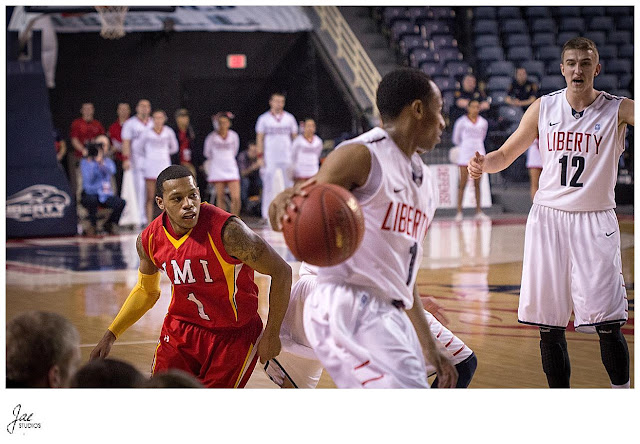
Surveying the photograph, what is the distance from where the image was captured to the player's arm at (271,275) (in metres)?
3.82

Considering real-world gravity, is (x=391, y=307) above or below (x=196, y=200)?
below

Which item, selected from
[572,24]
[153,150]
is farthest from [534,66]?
[153,150]

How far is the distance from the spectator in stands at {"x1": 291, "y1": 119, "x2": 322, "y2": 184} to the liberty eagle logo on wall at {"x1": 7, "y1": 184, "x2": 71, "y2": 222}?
11.5 ft

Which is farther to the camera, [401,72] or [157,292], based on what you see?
[157,292]

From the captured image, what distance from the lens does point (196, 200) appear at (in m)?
3.94

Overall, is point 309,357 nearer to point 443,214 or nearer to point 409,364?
point 409,364

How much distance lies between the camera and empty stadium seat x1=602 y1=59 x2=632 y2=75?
16.7 meters

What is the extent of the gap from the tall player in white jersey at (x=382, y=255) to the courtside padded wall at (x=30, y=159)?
29.9 feet

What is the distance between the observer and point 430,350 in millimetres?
3334

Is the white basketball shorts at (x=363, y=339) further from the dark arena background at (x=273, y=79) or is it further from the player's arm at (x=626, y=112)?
the dark arena background at (x=273, y=79)

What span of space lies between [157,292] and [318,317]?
50.8 inches

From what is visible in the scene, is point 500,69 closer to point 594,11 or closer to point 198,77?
point 594,11

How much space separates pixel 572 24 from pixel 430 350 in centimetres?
1536
